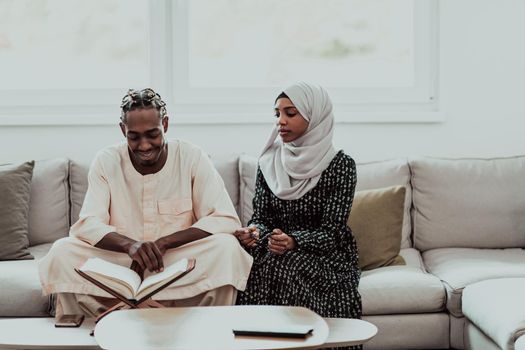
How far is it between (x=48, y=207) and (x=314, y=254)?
136 cm

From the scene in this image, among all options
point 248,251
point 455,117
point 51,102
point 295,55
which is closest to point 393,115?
point 455,117

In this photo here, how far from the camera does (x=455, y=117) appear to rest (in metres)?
4.51

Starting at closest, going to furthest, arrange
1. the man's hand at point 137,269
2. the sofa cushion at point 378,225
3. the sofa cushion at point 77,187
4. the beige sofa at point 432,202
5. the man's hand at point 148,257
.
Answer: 1. the man's hand at point 148,257
2. the man's hand at point 137,269
3. the sofa cushion at point 378,225
4. the beige sofa at point 432,202
5. the sofa cushion at point 77,187

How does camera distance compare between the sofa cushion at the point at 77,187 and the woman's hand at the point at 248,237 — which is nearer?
the woman's hand at the point at 248,237

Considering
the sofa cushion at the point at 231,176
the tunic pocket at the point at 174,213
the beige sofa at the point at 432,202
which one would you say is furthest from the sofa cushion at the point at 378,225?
the tunic pocket at the point at 174,213

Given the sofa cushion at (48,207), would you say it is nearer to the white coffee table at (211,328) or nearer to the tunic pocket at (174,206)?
the tunic pocket at (174,206)

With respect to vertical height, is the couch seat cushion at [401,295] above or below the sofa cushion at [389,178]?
below

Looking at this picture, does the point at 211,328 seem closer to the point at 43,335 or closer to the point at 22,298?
the point at 43,335

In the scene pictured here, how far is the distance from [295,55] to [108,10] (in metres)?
1.00

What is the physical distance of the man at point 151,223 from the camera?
3.25m

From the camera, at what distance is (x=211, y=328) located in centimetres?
258

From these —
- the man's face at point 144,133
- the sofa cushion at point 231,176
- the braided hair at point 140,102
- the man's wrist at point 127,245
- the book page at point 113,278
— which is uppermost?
the braided hair at point 140,102

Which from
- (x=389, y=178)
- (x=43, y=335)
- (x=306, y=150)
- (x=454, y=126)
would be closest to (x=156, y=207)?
(x=306, y=150)

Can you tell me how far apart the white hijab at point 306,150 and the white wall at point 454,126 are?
2.88 ft
